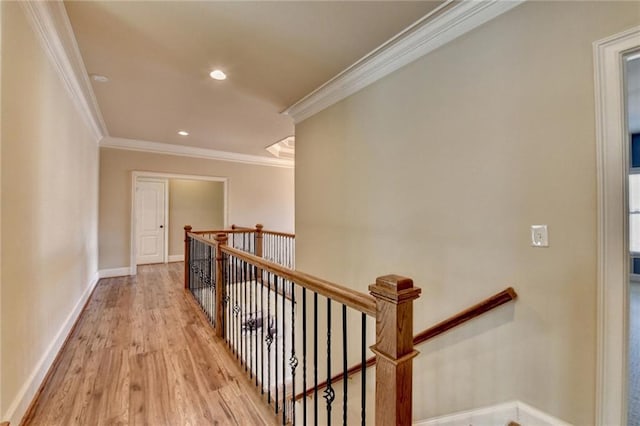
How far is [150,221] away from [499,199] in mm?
6820

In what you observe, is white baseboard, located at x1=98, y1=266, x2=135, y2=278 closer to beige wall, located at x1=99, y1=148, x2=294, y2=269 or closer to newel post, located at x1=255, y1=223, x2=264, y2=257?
beige wall, located at x1=99, y1=148, x2=294, y2=269

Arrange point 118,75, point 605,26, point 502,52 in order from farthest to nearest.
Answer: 1. point 118,75
2. point 502,52
3. point 605,26

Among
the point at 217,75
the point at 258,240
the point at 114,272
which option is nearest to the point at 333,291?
the point at 217,75

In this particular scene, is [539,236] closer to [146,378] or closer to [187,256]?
[146,378]

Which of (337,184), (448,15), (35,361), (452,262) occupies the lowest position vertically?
(35,361)

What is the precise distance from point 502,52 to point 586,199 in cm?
95

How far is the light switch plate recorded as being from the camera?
148cm

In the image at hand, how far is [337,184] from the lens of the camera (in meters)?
2.93

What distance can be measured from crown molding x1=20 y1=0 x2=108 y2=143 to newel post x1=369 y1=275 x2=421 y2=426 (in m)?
2.48

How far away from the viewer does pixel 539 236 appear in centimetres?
150

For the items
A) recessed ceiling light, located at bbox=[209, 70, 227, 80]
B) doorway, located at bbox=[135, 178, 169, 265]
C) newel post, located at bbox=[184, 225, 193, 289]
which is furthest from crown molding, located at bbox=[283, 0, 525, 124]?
doorway, located at bbox=[135, 178, 169, 265]

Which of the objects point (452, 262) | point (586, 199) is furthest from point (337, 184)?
point (586, 199)

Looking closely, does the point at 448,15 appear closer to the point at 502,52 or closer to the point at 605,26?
the point at 502,52

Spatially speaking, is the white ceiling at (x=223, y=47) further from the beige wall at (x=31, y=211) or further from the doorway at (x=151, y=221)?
the doorway at (x=151, y=221)
